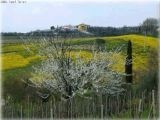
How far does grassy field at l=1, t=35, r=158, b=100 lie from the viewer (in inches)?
378

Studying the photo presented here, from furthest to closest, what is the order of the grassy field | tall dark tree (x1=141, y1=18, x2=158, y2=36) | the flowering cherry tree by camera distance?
the flowering cherry tree → tall dark tree (x1=141, y1=18, x2=158, y2=36) → the grassy field

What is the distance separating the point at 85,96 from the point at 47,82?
90 cm

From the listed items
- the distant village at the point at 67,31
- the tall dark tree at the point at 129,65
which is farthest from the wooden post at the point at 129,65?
the distant village at the point at 67,31

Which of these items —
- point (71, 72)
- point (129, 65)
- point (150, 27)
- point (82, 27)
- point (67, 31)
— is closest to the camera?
point (82, 27)

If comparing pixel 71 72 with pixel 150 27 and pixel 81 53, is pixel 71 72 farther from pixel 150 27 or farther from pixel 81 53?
pixel 150 27

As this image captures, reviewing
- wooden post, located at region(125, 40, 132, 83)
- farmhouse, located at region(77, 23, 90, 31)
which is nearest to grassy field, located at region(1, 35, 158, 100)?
wooden post, located at region(125, 40, 132, 83)

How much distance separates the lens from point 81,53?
37.7 ft

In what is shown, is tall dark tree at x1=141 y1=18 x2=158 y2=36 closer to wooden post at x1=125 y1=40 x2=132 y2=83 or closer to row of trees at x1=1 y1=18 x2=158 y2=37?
row of trees at x1=1 y1=18 x2=158 y2=37

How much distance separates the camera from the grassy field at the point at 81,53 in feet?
31.5

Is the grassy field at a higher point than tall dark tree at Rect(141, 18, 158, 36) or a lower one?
lower

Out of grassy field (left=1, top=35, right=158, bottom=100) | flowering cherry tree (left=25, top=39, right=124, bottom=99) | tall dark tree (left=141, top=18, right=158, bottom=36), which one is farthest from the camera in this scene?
flowering cherry tree (left=25, top=39, right=124, bottom=99)

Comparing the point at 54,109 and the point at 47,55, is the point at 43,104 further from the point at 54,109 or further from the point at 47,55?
the point at 47,55

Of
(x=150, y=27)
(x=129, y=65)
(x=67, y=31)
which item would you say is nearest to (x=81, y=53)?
(x=67, y=31)

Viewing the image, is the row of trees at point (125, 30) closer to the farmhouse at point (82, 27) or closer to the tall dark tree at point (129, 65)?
the farmhouse at point (82, 27)
